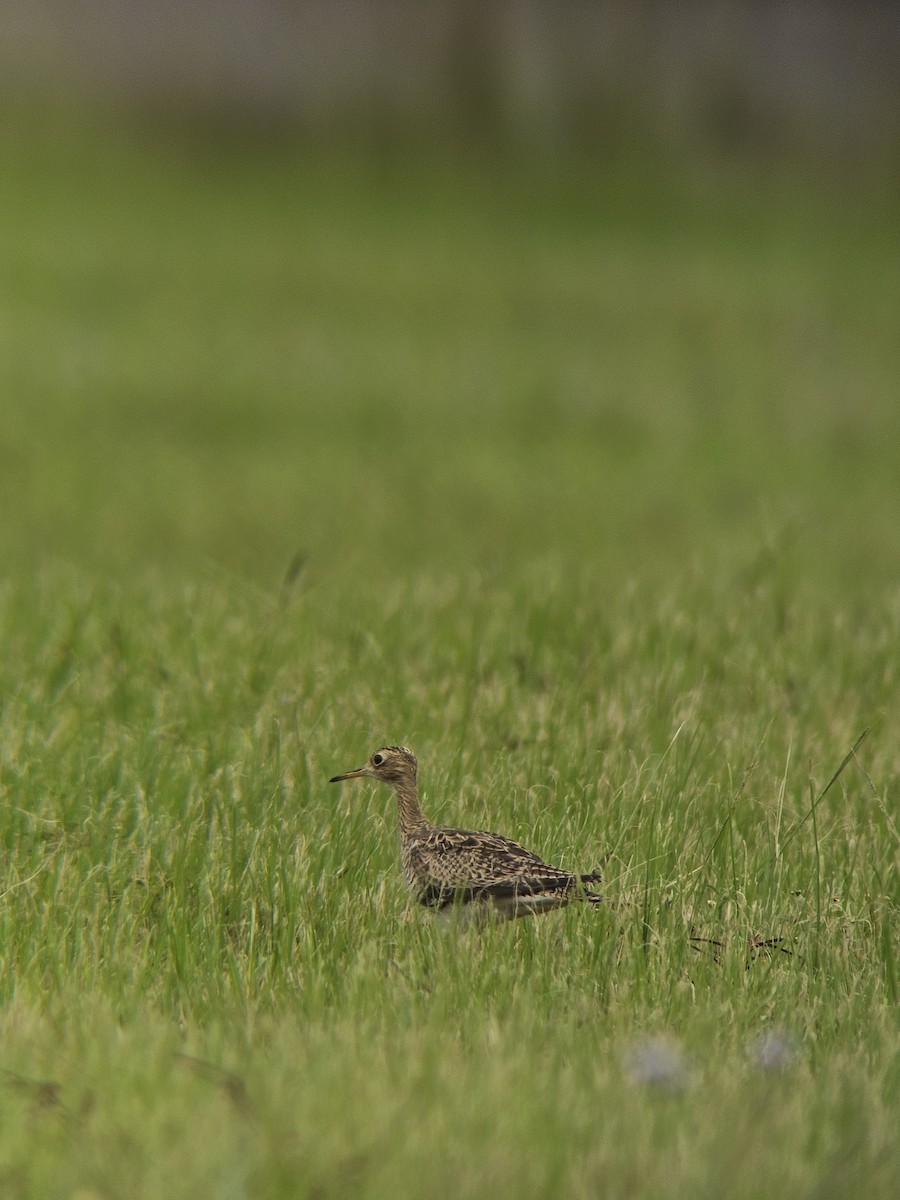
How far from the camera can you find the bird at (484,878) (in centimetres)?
417

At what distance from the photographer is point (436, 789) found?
5.10 m

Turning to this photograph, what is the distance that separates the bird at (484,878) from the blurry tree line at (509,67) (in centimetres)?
2501

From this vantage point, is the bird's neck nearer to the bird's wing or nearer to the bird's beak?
the bird's beak

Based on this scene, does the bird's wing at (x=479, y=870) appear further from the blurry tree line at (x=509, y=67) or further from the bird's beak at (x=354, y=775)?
the blurry tree line at (x=509, y=67)

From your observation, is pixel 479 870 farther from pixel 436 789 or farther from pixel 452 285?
pixel 452 285

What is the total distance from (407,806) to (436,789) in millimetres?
318

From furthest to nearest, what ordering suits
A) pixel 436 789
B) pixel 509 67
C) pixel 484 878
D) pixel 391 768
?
pixel 509 67
pixel 436 789
pixel 391 768
pixel 484 878

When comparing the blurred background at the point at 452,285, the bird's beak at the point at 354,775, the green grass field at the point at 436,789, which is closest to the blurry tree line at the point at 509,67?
the blurred background at the point at 452,285

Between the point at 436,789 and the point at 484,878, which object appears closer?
the point at 484,878

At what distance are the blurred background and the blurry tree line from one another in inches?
1.9

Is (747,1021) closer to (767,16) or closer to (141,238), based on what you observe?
(141,238)

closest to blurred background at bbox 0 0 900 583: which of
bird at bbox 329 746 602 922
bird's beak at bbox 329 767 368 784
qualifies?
bird's beak at bbox 329 767 368 784

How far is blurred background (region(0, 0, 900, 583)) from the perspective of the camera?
11.6 m

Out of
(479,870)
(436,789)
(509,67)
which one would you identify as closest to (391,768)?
(436,789)
